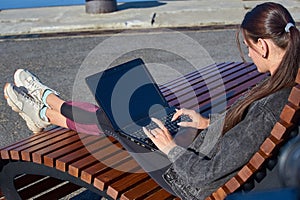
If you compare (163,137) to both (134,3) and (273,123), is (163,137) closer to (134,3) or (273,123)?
(273,123)

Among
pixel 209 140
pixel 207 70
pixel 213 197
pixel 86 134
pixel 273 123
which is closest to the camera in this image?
pixel 273 123

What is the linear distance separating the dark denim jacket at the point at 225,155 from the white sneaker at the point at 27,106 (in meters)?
1.63

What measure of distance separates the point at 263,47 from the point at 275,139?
44 cm

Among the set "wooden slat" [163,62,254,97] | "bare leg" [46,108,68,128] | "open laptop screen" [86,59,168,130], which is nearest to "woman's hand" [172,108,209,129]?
"open laptop screen" [86,59,168,130]

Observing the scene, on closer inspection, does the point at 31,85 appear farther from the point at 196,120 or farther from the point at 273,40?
the point at 273,40

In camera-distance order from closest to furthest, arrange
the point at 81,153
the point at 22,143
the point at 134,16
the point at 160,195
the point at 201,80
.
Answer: the point at 160,195 < the point at 81,153 < the point at 22,143 < the point at 201,80 < the point at 134,16

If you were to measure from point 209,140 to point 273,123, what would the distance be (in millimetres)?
511

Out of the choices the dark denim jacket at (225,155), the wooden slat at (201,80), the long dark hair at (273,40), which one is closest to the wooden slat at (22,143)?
the wooden slat at (201,80)

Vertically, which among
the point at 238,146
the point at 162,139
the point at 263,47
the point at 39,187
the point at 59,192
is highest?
the point at 263,47

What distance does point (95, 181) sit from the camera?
9.11ft

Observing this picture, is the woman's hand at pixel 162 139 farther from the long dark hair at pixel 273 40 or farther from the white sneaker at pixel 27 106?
the white sneaker at pixel 27 106

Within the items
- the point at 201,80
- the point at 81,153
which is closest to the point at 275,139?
the point at 81,153

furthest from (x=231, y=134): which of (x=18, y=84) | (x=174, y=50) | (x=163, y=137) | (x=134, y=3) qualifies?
(x=134, y=3)

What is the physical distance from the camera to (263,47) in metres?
2.39
